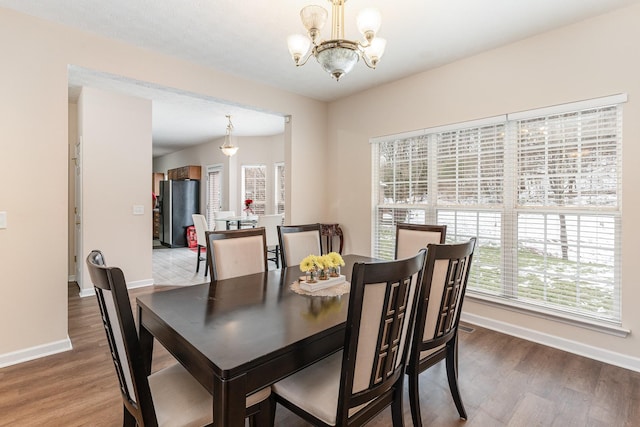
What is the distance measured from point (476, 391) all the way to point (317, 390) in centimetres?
136

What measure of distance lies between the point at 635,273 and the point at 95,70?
4.66 meters

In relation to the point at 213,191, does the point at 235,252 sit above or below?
below

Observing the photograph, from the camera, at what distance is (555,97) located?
2801 millimetres

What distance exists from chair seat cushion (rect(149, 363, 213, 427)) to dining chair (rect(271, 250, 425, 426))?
329 mm

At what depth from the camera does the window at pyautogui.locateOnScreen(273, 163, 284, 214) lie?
302 inches

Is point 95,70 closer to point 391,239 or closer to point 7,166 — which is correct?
point 7,166

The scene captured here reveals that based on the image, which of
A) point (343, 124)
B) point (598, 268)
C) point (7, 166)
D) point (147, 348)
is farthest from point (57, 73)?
point (598, 268)

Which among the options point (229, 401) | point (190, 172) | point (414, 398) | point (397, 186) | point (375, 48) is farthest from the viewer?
point (190, 172)

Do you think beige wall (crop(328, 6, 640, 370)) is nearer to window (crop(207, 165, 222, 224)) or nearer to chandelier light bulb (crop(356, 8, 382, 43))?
chandelier light bulb (crop(356, 8, 382, 43))

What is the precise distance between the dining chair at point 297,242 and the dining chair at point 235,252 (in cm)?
25

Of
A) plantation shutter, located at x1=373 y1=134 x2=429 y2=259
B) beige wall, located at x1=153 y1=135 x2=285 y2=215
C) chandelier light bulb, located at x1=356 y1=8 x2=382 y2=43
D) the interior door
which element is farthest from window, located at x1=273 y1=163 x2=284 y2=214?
chandelier light bulb, located at x1=356 y1=8 x2=382 y2=43

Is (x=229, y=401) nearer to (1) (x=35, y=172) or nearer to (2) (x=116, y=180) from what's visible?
(1) (x=35, y=172)

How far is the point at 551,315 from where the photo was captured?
2848 millimetres

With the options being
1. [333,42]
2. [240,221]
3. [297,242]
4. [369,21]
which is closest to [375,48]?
[369,21]
